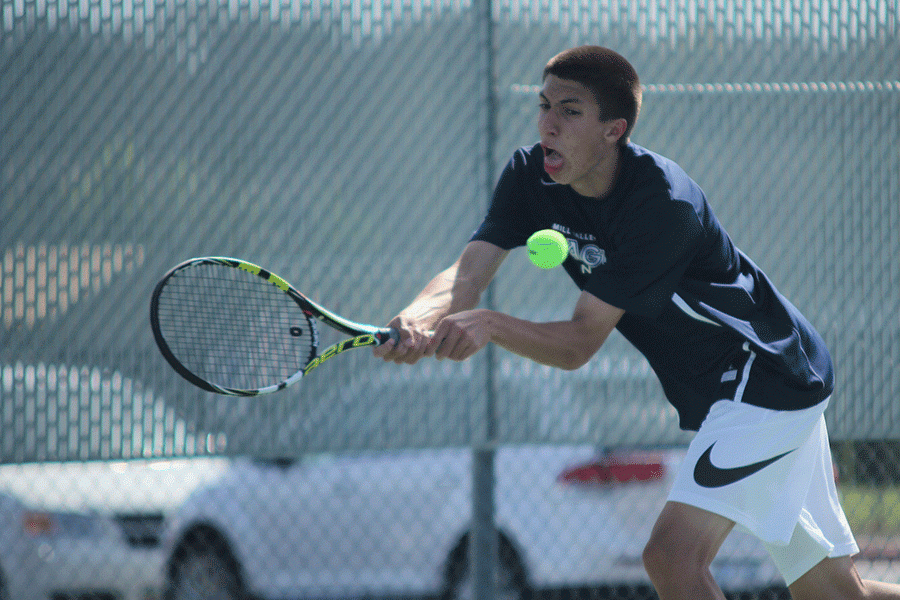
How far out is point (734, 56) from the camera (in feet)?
12.2

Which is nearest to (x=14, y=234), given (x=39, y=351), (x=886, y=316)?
(x=39, y=351)

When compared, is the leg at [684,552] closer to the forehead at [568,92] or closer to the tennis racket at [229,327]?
the forehead at [568,92]

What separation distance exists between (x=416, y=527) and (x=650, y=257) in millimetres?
2291

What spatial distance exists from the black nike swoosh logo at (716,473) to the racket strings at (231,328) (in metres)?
1.39

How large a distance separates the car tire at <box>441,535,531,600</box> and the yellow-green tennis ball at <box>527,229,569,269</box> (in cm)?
211

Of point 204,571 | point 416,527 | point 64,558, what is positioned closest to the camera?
point 64,558

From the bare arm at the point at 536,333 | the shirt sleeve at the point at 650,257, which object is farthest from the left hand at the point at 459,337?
the shirt sleeve at the point at 650,257

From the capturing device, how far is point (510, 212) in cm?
285

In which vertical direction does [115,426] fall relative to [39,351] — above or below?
below

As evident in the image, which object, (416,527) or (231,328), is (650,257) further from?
(416,527)

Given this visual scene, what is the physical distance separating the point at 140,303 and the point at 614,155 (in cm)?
186

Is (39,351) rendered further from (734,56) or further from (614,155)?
(734,56)

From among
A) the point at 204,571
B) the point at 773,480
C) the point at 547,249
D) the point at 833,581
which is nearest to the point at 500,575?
the point at 204,571

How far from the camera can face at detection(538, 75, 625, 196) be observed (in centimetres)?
251
